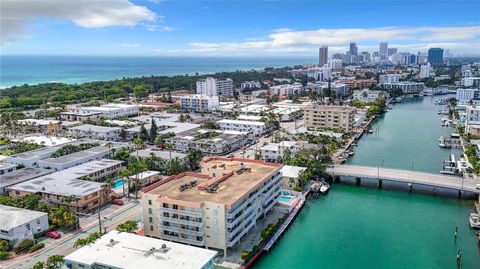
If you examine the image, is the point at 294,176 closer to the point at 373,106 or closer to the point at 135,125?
the point at 135,125

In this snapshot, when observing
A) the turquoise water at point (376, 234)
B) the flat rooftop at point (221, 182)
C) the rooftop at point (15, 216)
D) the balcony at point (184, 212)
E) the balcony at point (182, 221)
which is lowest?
the turquoise water at point (376, 234)

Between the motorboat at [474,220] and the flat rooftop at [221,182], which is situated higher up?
the flat rooftop at [221,182]

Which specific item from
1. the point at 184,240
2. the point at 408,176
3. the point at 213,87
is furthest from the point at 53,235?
the point at 213,87

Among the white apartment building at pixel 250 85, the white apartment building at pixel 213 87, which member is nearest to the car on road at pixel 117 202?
the white apartment building at pixel 213 87

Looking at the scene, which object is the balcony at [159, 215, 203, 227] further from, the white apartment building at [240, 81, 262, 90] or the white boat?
the white apartment building at [240, 81, 262, 90]

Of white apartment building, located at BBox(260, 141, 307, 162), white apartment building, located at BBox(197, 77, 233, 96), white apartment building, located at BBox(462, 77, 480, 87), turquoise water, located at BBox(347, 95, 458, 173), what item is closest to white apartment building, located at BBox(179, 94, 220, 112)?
white apartment building, located at BBox(197, 77, 233, 96)

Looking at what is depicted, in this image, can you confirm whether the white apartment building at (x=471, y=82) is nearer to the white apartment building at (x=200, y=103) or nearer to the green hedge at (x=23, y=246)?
the white apartment building at (x=200, y=103)
